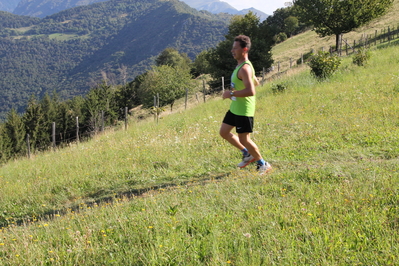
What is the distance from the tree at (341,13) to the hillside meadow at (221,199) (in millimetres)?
22808

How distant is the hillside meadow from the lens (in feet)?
9.11

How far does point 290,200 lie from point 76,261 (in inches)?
94.9

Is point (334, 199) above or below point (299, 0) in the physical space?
below

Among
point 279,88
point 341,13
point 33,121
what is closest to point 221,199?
point 279,88

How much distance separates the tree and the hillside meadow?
2281cm

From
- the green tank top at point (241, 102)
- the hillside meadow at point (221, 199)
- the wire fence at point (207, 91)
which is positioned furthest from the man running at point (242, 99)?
the wire fence at point (207, 91)

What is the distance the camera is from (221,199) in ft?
13.3

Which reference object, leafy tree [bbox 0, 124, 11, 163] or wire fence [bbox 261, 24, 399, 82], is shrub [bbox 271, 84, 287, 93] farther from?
leafy tree [bbox 0, 124, 11, 163]

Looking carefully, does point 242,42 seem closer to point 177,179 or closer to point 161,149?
point 177,179

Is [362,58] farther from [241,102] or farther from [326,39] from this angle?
[326,39]

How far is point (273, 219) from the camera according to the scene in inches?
128

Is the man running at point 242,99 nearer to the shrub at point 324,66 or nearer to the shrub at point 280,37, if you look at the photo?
the shrub at point 324,66

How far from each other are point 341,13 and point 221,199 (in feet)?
101

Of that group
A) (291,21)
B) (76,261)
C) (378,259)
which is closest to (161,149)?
(76,261)
